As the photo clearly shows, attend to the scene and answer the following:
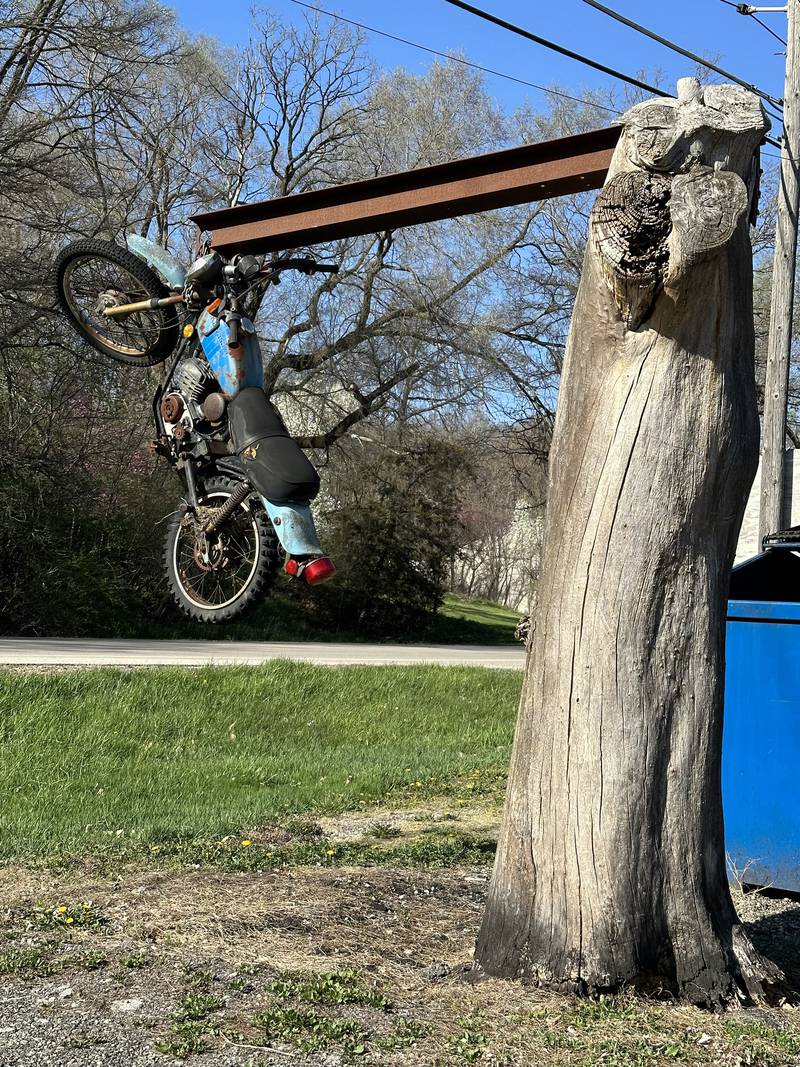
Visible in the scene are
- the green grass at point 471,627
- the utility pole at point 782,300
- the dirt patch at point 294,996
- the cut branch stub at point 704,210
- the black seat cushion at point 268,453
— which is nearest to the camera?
the black seat cushion at point 268,453

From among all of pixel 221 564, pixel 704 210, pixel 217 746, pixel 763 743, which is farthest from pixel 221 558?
pixel 217 746

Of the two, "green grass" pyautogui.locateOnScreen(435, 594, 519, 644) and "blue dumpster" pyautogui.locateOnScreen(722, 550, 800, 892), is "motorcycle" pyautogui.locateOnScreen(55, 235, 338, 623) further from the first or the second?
"green grass" pyautogui.locateOnScreen(435, 594, 519, 644)

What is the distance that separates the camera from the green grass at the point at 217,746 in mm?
8562

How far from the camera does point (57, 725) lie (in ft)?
36.4

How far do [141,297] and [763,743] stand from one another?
192 inches

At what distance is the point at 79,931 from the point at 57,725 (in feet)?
18.5

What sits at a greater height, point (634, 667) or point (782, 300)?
point (782, 300)

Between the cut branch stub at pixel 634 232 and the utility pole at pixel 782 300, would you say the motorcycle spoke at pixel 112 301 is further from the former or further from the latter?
the utility pole at pixel 782 300

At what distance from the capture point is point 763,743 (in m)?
7.11

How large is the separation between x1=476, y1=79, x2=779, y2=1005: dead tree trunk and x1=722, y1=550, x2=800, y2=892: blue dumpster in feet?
7.01

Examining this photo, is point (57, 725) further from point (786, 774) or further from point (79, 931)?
point (786, 774)

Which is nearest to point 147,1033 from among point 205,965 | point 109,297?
point 205,965

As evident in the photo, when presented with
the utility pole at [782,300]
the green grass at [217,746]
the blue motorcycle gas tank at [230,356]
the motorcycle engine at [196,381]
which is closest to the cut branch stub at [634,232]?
the blue motorcycle gas tank at [230,356]

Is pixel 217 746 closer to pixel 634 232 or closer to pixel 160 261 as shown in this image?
pixel 160 261
